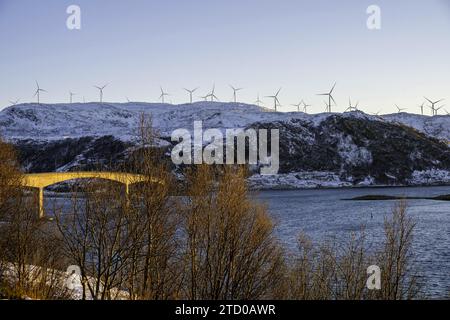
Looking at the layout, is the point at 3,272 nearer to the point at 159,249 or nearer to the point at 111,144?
the point at 159,249

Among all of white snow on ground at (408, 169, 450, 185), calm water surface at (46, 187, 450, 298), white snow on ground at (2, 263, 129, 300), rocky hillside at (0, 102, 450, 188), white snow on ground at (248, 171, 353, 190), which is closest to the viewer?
white snow on ground at (2, 263, 129, 300)

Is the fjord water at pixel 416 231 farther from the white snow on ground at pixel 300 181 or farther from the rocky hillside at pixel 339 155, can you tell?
the rocky hillside at pixel 339 155

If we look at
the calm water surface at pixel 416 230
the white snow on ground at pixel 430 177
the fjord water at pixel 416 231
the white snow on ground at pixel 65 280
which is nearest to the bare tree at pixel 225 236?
the white snow on ground at pixel 65 280

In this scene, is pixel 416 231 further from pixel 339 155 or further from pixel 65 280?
pixel 339 155

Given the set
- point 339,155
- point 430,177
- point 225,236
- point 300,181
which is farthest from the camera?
point 339,155

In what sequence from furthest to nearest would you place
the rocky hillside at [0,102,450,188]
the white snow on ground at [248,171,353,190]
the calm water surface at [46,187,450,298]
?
the rocky hillside at [0,102,450,188] < the white snow on ground at [248,171,353,190] < the calm water surface at [46,187,450,298]

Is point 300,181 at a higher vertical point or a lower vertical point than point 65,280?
lower

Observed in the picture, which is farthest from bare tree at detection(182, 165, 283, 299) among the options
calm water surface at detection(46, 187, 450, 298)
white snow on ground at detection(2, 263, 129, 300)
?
calm water surface at detection(46, 187, 450, 298)

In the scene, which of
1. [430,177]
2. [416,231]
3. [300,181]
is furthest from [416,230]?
[430,177]

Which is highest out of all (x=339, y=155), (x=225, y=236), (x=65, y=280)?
(x=339, y=155)

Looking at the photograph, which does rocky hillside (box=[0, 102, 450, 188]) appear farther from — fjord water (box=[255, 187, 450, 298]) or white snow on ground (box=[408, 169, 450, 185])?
fjord water (box=[255, 187, 450, 298])

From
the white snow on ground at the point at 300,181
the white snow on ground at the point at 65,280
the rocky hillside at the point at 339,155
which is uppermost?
the rocky hillside at the point at 339,155
